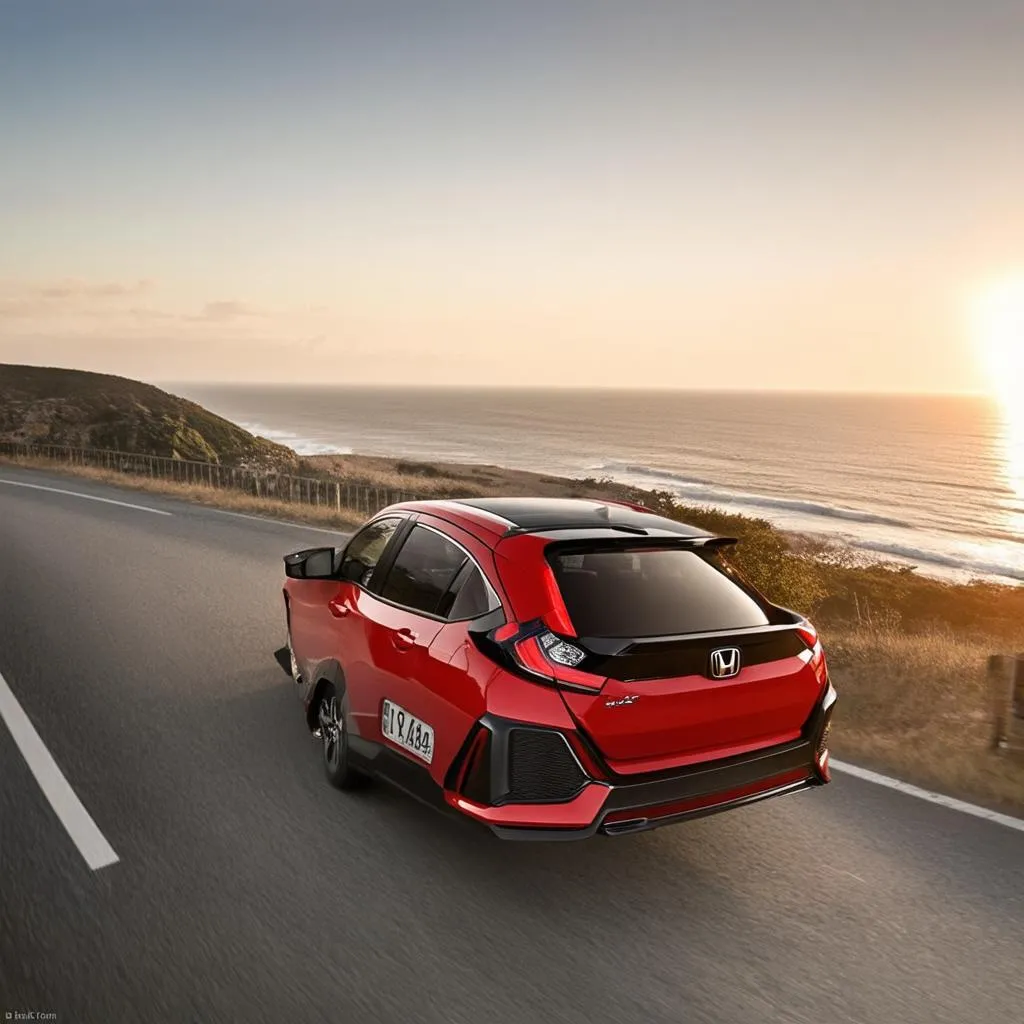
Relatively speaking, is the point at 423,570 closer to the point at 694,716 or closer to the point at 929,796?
the point at 694,716

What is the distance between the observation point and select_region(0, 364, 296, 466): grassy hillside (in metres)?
50.7

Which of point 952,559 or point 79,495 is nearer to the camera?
point 79,495

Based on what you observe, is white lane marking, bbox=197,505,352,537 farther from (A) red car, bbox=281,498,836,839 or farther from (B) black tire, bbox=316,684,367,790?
(A) red car, bbox=281,498,836,839

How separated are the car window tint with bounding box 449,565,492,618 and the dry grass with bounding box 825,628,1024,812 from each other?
3083 millimetres

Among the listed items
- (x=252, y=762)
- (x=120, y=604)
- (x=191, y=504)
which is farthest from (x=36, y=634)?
(x=191, y=504)

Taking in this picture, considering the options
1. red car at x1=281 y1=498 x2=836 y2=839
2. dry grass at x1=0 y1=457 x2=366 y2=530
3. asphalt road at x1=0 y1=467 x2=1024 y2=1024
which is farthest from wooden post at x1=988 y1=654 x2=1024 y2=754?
dry grass at x1=0 y1=457 x2=366 y2=530

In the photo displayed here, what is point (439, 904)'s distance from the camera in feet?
12.4

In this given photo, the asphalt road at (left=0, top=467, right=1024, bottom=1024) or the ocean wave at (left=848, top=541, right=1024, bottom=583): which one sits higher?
the asphalt road at (left=0, top=467, right=1024, bottom=1024)

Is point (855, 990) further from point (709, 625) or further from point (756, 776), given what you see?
point (709, 625)

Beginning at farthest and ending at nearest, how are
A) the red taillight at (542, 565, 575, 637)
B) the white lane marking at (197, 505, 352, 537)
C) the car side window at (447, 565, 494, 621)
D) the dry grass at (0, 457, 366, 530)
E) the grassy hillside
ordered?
the grassy hillside, the dry grass at (0, 457, 366, 530), the white lane marking at (197, 505, 352, 537), the car side window at (447, 565, 494, 621), the red taillight at (542, 565, 575, 637)

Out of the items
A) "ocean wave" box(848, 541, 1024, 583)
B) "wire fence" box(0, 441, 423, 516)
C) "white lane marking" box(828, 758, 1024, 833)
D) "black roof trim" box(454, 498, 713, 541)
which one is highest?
"black roof trim" box(454, 498, 713, 541)

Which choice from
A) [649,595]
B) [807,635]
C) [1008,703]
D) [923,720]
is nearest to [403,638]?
[649,595]

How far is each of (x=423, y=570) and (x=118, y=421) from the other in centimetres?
5435

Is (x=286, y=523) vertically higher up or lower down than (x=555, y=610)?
lower down
